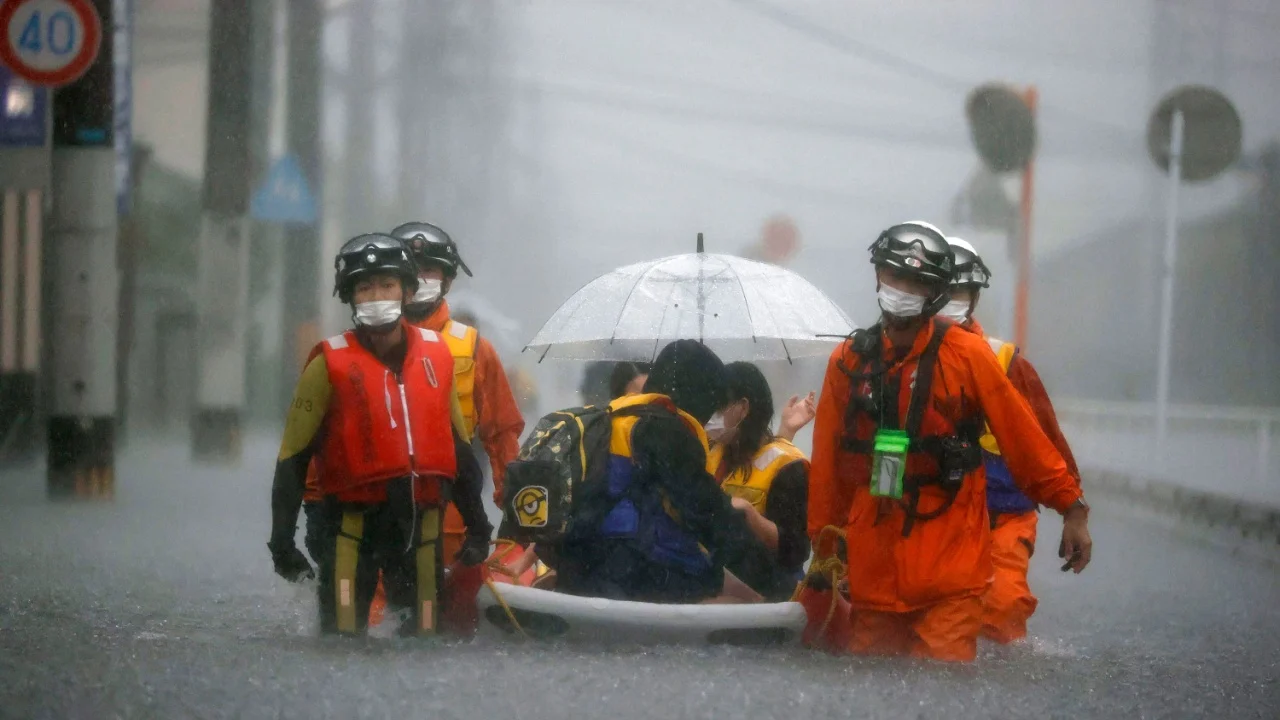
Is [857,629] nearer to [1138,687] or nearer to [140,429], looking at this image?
[1138,687]

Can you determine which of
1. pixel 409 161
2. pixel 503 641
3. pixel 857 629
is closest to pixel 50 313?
pixel 503 641

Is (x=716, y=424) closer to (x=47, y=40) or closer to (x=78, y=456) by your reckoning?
(x=47, y=40)

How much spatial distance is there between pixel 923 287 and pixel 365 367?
5.94 feet

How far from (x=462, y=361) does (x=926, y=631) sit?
6.55 feet

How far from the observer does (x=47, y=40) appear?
1036 centimetres

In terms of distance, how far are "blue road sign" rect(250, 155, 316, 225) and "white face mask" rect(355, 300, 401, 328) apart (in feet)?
40.5

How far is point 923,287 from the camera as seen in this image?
5.84m

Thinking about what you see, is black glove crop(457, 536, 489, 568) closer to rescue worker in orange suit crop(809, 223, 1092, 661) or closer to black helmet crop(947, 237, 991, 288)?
rescue worker in orange suit crop(809, 223, 1092, 661)

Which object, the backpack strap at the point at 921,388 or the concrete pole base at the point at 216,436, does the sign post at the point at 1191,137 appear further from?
the concrete pole base at the point at 216,436

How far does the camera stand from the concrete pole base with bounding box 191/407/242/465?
19469 millimetres

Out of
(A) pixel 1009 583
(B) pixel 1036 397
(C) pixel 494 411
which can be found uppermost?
(B) pixel 1036 397

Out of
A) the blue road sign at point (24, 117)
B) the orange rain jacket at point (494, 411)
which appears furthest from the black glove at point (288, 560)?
the blue road sign at point (24, 117)

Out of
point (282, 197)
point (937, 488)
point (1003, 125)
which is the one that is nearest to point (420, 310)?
point (937, 488)

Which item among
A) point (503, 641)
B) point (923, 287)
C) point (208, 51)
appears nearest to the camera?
point (923, 287)
